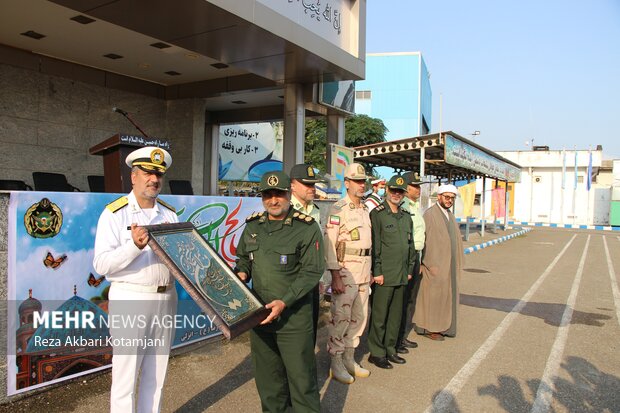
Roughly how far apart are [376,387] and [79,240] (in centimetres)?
285

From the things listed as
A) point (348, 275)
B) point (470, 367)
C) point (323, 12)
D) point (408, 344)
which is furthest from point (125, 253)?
point (323, 12)

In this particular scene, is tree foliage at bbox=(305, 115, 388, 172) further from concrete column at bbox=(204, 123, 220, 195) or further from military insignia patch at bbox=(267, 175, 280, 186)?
military insignia patch at bbox=(267, 175, 280, 186)

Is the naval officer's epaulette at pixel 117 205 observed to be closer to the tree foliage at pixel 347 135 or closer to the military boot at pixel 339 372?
the military boot at pixel 339 372

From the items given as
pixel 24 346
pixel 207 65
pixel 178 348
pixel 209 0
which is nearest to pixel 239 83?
pixel 207 65

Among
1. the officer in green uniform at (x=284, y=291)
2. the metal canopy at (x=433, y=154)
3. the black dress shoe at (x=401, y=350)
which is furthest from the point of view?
the metal canopy at (x=433, y=154)

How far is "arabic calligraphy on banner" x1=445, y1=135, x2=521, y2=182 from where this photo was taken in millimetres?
12745

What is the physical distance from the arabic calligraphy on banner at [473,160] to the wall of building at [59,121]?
7.12 m

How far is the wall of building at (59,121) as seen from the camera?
868 cm

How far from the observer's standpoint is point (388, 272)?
14.8ft

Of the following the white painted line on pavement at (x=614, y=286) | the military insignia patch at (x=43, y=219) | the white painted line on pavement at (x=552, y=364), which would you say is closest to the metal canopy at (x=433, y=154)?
the white painted line on pavement at (x=614, y=286)

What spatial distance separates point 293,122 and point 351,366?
708 centimetres

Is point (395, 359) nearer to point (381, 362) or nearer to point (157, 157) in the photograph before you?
point (381, 362)

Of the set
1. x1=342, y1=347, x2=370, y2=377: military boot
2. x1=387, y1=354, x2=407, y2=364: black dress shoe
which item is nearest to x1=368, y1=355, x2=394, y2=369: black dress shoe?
x1=387, y1=354, x2=407, y2=364: black dress shoe

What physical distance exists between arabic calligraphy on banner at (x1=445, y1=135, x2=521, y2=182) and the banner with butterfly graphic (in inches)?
410
